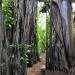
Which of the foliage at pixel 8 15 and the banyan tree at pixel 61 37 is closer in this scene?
the foliage at pixel 8 15

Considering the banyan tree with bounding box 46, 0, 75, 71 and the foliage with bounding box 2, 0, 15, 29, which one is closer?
the foliage with bounding box 2, 0, 15, 29

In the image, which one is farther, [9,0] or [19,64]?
[9,0]

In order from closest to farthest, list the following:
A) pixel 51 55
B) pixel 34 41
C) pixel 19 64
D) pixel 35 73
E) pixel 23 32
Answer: pixel 19 64
pixel 23 32
pixel 51 55
pixel 35 73
pixel 34 41

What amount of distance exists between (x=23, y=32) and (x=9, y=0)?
2.64ft

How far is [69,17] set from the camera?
4953 mm

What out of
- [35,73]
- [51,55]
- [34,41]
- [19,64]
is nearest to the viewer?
[19,64]

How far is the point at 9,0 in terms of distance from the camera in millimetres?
4875

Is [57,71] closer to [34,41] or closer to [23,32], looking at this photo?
[23,32]

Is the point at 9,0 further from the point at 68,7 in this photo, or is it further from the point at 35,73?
the point at 35,73

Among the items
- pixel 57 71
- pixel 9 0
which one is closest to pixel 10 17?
pixel 9 0

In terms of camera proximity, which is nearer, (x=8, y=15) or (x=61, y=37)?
(x=8, y=15)

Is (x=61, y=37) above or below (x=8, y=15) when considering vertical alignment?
below

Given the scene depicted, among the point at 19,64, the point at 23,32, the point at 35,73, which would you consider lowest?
the point at 35,73

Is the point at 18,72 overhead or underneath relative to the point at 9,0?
underneath
